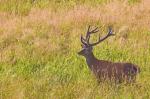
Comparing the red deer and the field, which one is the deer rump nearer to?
the red deer

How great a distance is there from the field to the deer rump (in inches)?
4.8

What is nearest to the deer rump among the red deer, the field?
the red deer

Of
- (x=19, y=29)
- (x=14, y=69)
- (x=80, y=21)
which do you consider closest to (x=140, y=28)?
(x=80, y=21)

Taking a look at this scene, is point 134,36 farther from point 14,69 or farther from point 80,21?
point 14,69

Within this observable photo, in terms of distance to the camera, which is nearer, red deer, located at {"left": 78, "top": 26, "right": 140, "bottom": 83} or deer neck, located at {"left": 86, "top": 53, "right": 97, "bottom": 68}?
red deer, located at {"left": 78, "top": 26, "right": 140, "bottom": 83}

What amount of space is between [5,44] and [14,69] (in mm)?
1683

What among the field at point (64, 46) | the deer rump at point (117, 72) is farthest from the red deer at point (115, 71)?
the field at point (64, 46)

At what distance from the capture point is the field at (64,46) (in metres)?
6.88

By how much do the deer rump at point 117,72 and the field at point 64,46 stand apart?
12 centimetres

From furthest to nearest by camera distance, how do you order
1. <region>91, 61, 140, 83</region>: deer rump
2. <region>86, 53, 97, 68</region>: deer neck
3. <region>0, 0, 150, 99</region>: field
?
1. <region>86, 53, 97, 68</region>: deer neck
2. <region>91, 61, 140, 83</region>: deer rump
3. <region>0, 0, 150, 99</region>: field

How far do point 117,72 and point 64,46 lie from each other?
2848mm

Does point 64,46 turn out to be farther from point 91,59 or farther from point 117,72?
point 117,72

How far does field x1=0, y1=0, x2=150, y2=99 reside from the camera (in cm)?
688

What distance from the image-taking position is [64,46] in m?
9.92
